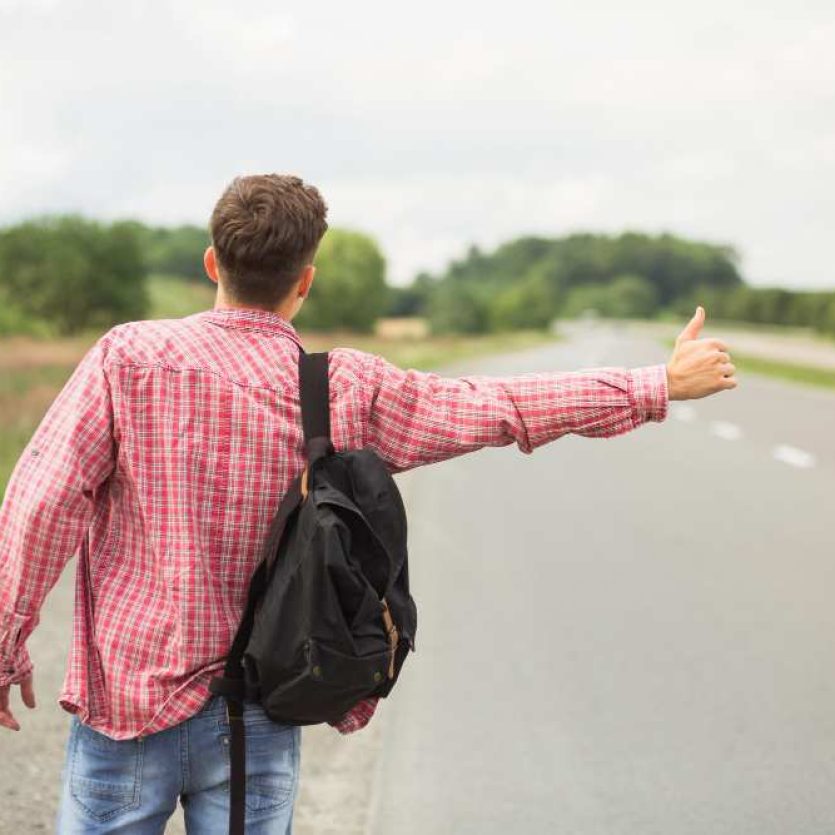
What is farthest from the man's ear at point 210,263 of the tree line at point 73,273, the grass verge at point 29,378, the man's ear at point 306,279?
the tree line at point 73,273

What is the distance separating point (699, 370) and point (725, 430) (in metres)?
15.3

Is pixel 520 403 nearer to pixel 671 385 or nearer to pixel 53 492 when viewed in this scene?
pixel 671 385

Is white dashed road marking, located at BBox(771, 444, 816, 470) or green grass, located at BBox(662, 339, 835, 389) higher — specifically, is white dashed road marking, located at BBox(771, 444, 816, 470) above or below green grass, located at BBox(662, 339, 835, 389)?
above

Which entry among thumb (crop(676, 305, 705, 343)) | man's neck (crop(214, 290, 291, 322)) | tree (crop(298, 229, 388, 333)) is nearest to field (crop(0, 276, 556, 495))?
man's neck (crop(214, 290, 291, 322))

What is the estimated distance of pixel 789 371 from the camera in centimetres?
3853

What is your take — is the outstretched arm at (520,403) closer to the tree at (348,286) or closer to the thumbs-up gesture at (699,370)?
the thumbs-up gesture at (699,370)

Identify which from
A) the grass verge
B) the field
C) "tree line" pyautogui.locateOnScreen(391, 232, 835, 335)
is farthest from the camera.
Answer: "tree line" pyautogui.locateOnScreen(391, 232, 835, 335)

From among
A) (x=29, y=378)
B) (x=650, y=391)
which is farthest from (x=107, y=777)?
(x=29, y=378)

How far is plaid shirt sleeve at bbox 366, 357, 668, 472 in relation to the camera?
2.46m

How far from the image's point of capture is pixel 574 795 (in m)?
4.41

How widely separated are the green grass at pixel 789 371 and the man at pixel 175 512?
2777cm

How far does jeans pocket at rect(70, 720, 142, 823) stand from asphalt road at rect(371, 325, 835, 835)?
6.16ft

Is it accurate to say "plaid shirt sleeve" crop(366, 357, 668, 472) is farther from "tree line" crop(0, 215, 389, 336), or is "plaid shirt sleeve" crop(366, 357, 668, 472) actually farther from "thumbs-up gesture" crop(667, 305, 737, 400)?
"tree line" crop(0, 215, 389, 336)

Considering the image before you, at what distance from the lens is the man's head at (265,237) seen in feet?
7.50
